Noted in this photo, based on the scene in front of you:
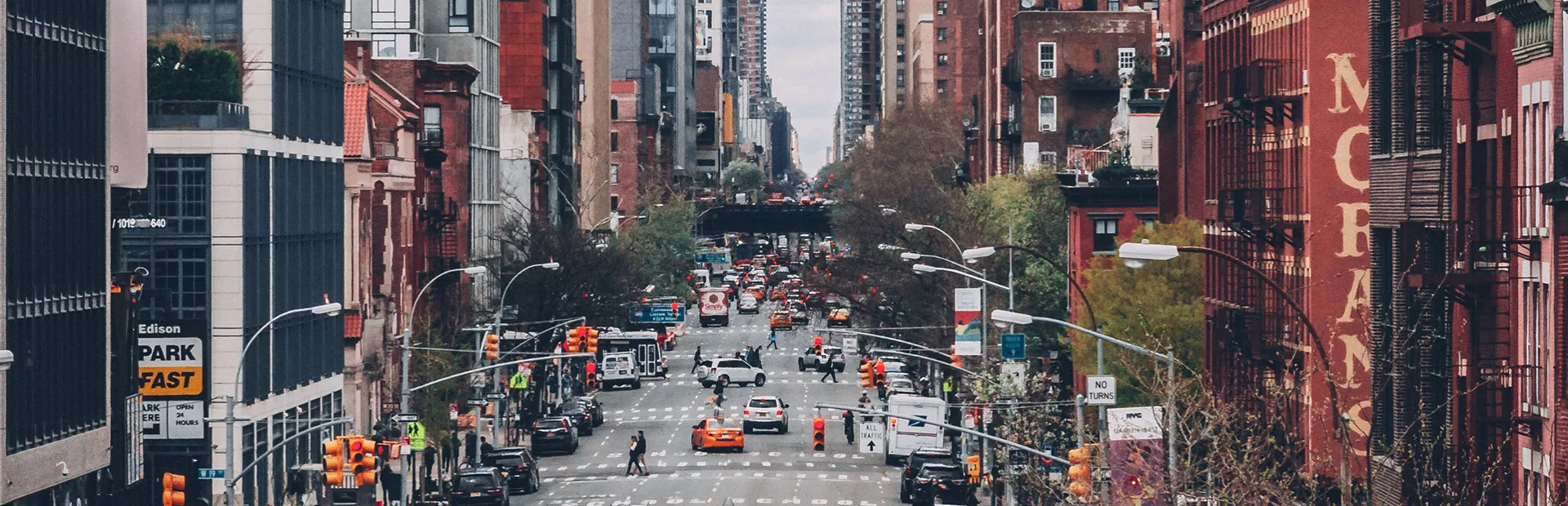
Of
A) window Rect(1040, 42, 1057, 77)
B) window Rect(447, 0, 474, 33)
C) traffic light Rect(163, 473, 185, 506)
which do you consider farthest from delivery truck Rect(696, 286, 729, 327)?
traffic light Rect(163, 473, 185, 506)

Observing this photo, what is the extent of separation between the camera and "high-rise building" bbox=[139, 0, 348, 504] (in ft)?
233

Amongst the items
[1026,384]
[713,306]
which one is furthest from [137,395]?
[713,306]

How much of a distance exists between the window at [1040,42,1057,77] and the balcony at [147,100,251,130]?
7010 cm

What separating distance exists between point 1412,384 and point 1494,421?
21.8ft

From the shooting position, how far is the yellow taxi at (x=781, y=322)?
154m

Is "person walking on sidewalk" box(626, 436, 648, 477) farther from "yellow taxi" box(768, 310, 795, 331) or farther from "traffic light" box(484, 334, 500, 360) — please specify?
"yellow taxi" box(768, 310, 795, 331)

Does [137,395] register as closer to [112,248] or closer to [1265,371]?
[112,248]

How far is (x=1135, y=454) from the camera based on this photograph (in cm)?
4178

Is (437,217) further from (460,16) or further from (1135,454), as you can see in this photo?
(1135,454)

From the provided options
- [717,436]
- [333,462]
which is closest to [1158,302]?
[717,436]

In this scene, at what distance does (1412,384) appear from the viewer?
4462 cm

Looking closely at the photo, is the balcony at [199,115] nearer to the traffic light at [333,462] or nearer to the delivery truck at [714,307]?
the traffic light at [333,462]

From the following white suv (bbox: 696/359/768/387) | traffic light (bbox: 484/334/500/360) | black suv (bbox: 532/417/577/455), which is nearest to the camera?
traffic light (bbox: 484/334/500/360)

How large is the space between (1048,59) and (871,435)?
55472 mm
